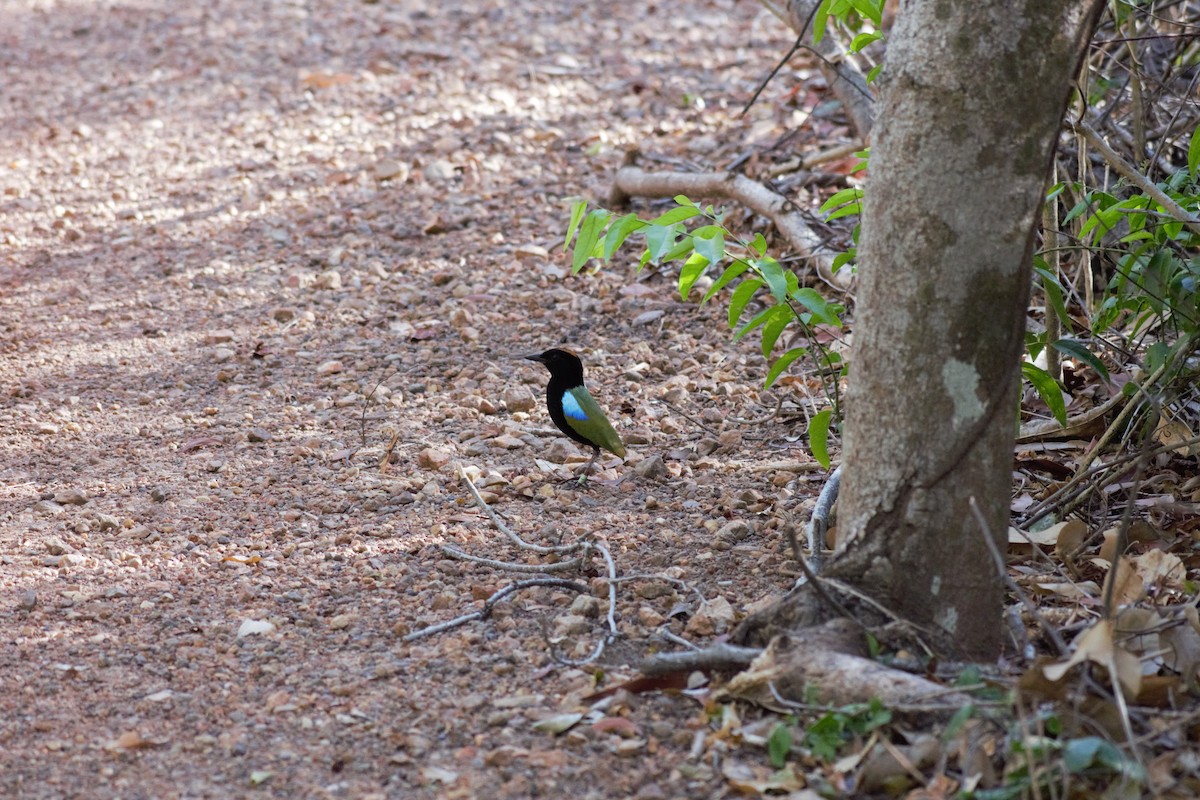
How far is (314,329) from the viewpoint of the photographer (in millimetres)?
5332

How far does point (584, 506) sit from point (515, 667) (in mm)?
1034

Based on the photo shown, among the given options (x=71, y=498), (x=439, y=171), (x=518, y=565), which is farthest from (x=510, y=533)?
(x=439, y=171)

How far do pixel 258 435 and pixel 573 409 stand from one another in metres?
1.21

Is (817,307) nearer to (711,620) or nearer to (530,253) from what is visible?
(711,620)

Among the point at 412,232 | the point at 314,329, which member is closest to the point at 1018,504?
the point at 314,329

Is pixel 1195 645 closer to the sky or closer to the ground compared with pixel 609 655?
closer to the sky

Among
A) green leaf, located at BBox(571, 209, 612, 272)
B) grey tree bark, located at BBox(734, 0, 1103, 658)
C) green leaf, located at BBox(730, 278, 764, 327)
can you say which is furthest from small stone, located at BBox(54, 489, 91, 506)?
grey tree bark, located at BBox(734, 0, 1103, 658)

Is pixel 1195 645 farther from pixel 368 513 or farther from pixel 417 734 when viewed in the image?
pixel 368 513

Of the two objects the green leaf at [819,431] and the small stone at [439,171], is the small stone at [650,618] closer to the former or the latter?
the green leaf at [819,431]

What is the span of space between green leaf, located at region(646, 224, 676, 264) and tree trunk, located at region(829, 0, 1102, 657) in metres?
0.53

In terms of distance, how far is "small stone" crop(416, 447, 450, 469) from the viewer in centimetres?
410

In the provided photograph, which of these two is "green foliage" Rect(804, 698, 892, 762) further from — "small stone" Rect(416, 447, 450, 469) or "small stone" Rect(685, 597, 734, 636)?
"small stone" Rect(416, 447, 450, 469)

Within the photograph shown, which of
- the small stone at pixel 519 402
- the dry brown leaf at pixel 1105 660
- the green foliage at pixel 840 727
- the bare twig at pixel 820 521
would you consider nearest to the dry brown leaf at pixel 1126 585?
the dry brown leaf at pixel 1105 660

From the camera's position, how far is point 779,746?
94.0 inches
